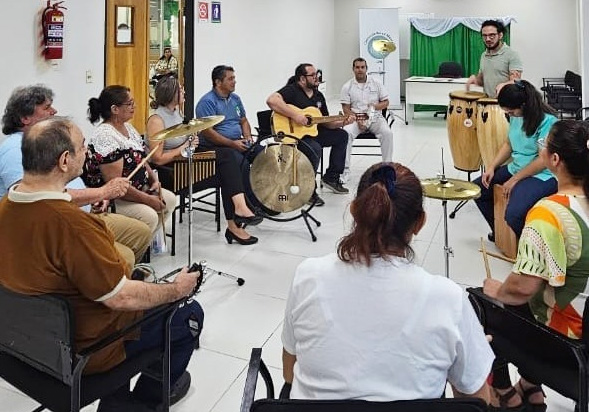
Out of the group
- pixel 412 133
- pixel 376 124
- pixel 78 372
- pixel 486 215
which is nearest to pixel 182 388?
pixel 78 372

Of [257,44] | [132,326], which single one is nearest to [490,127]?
[132,326]

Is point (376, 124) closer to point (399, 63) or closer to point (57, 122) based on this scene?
point (57, 122)

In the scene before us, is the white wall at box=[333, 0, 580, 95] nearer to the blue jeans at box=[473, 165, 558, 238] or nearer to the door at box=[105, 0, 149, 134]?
the door at box=[105, 0, 149, 134]

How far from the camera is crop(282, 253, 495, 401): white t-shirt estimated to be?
113cm

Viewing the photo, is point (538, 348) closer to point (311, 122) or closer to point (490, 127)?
point (490, 127)

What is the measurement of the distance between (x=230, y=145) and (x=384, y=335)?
3209 millimetres

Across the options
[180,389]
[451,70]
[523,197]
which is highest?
[451,70]

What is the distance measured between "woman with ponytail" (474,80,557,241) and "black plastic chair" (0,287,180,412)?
7.25 feet

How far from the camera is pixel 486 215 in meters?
3.96

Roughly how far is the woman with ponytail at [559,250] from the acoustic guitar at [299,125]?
2.95 m

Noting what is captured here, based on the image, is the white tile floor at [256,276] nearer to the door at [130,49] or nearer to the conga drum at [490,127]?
the conga drum at [490,127]

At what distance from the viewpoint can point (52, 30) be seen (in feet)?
13.2

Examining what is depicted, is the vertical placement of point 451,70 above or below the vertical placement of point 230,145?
above

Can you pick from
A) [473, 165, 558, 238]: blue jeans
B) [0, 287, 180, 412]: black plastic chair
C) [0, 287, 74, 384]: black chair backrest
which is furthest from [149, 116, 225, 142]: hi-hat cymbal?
[473, 165, 558, 238]: blue jeans
